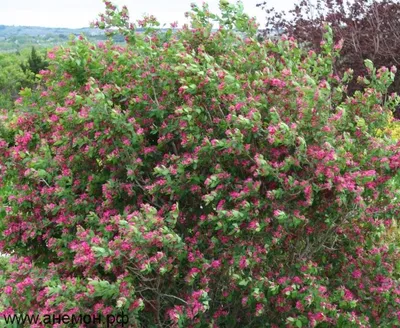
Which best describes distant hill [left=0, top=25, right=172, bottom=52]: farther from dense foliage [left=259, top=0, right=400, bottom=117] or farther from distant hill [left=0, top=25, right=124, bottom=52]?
dense foliage [left=259, top=0, right=400, bottom=117]

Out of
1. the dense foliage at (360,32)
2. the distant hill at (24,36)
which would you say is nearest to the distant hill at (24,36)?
the distant hill at (24,36)

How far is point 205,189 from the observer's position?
381cm

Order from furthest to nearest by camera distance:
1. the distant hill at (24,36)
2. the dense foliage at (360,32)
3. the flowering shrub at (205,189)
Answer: the distant hill at (24,36) → the dense foliage at (360,32) → the flowering shrub at (205,189)

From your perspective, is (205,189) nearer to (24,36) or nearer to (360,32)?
(360,32)

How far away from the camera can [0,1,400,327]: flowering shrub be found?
11.5ft

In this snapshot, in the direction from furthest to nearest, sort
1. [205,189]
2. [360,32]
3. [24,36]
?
[24,36], [360,32], [205,189]

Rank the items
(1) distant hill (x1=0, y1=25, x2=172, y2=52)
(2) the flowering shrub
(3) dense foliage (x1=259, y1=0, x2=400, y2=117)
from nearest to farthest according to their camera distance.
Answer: (2) the flowering shrub
(3) dense foliage (x1=259, y1=0, x2=400, y2=117)
(1) distant hill (x1=0, y1=25, x2=172, y2=52)

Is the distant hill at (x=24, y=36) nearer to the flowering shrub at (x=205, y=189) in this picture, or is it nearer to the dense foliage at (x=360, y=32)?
the dense foliage at (x=360, y=32)

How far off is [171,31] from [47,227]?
1.55 m

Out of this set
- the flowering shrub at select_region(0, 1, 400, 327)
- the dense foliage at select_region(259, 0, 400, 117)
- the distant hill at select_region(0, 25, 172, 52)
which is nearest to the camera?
the flowering shrub at select_region(0, 1, 400, 327)

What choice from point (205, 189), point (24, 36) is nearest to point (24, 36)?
point (24, 36)

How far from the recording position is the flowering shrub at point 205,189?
→ 3508 mm

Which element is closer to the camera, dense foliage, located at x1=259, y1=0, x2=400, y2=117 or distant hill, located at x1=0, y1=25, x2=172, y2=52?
dense foliage, located at x1=259, y1=0, x2=400, y2=117

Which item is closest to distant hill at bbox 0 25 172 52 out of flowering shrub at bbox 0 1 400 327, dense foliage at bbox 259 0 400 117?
dense foliage at bbox 259 0 400 117
